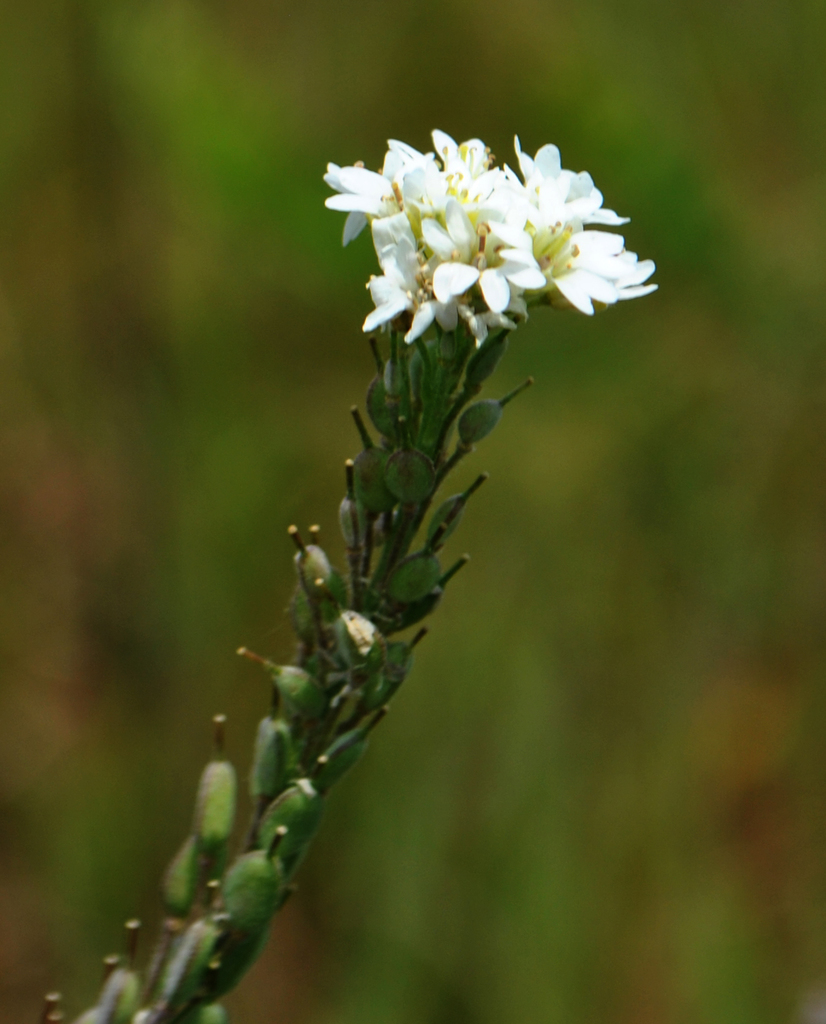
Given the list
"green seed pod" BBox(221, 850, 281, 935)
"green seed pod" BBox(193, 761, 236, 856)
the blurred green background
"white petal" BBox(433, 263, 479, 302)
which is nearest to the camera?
"white petal" BBox(433, 263, 479, 302)

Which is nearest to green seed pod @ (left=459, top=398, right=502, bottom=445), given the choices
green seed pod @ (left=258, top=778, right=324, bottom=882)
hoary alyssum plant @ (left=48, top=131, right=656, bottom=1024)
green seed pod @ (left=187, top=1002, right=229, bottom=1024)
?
hoary alyssum plant @ (left=48, top=131, right=656, bottom=1024)

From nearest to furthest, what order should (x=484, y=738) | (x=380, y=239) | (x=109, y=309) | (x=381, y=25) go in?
(x=380, y=239) → (x=484, y=738) → (x=109, y=309) → (x=381, y=25)

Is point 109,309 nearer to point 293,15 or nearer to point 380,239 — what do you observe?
point 293,15

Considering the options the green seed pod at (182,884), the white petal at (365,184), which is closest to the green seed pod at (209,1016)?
the green seed pod at (182,884)

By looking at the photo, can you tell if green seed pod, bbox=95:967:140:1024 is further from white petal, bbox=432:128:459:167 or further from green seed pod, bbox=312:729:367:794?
white petal, bbox=432:128:459:167

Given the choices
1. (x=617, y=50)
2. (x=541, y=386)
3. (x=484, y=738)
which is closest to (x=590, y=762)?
(x=484, y=738)

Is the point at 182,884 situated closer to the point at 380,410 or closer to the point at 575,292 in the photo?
the point at 380,410
